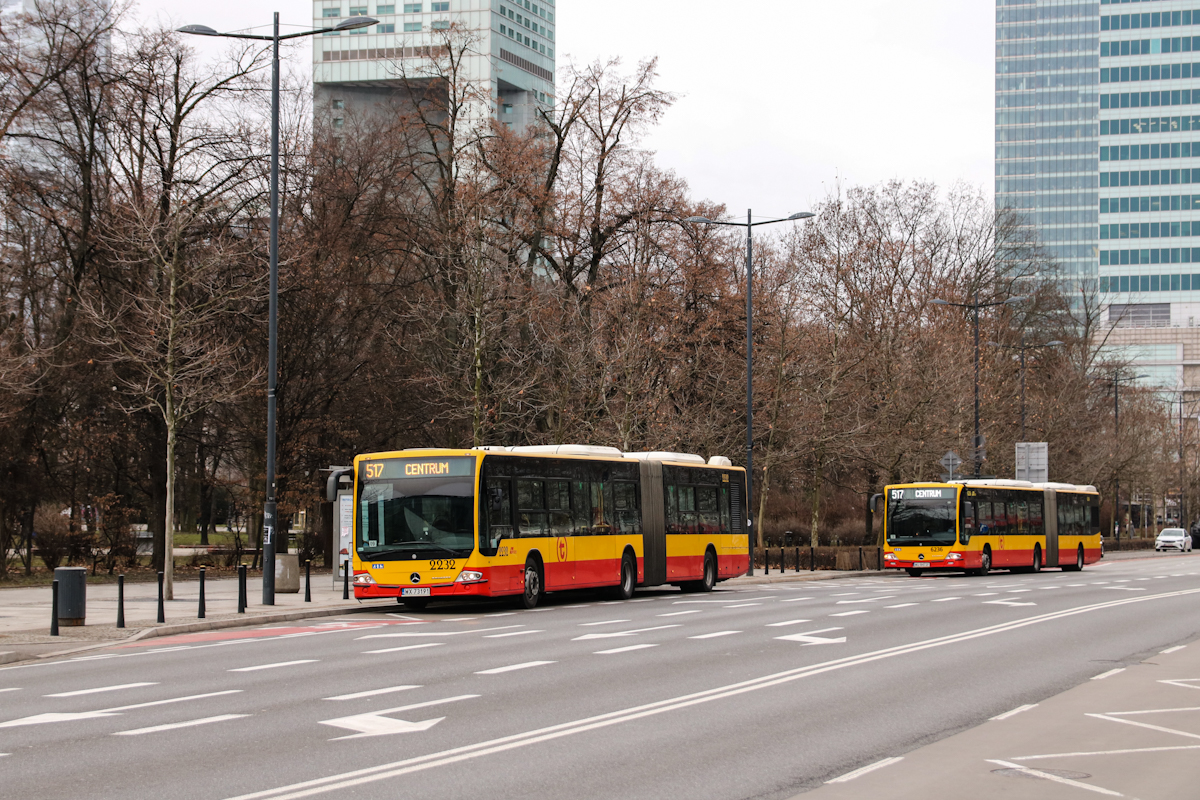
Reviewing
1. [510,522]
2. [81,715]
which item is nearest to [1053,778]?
[81,715]

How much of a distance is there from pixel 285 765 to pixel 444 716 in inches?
90.5

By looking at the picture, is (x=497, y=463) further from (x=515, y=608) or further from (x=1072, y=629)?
(x=1072, y=629)

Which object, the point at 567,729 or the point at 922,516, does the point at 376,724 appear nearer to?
the point at 567,729

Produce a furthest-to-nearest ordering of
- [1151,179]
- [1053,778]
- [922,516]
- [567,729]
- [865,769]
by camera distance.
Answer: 1. [1151,179]
2. [922,516]
3. [567,729]
4. [865,769]
5. [1053,778]

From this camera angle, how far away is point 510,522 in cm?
2361

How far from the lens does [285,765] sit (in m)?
8.61

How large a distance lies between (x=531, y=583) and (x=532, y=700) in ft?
41.4

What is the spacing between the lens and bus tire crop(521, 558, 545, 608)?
24234 mm

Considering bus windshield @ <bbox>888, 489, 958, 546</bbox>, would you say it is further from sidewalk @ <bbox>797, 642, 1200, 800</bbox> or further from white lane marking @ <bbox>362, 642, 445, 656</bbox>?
sidewalk @ <bbox>797, 642, 1200, 800</bbox>

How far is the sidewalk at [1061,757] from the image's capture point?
26.2 ft

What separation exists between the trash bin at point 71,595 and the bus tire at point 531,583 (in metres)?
7.68

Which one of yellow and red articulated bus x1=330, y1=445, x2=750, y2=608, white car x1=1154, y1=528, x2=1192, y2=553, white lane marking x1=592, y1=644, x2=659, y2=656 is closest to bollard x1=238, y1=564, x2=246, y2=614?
yellow and red articulated bus x1=330, y1=445, x2=750, y2=608

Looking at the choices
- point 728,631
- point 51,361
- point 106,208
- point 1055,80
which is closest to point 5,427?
point 51,361

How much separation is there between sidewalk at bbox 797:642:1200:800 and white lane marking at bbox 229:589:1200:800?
7.78 feet
